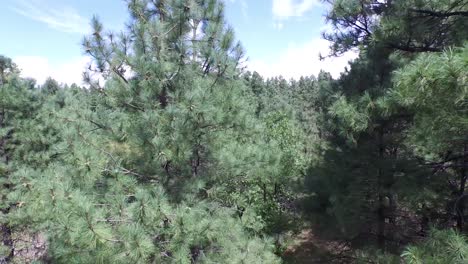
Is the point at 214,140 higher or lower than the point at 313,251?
higher

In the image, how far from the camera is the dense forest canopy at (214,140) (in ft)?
11.6

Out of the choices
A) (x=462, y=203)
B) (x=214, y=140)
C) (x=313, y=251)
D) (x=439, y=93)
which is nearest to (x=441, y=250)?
(x=439, y=93)

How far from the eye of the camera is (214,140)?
5.51 m

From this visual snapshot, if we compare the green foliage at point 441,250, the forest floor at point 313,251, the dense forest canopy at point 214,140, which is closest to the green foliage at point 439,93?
the dense forest canopy at point 214,140

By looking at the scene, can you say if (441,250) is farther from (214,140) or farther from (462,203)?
(214,140)

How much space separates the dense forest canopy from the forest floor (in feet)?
6.00

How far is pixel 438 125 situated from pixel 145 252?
3825 millimetres

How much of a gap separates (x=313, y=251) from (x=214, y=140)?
711 centimetres

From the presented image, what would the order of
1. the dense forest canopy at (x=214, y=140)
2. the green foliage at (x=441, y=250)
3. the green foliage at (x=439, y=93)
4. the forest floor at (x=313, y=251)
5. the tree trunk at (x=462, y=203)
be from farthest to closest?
the forest floor at (x=313, y=251) < the tree trunk at (x=462, y=203) < the dense forest canopy at (x=214, y=140) < the green foliage at (x=441, y=250) < the green foliage at (x=439, y=93)

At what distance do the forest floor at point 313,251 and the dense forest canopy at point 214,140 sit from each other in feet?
6.00

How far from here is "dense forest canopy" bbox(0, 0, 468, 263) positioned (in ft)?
11.6

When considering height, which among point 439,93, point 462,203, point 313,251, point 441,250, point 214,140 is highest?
point 439,93

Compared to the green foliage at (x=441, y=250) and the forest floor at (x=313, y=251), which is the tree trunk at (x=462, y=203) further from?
the forest floor at (x=313, y=251)

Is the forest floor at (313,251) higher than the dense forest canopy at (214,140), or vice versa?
the dense forest canopy at (214,140)
